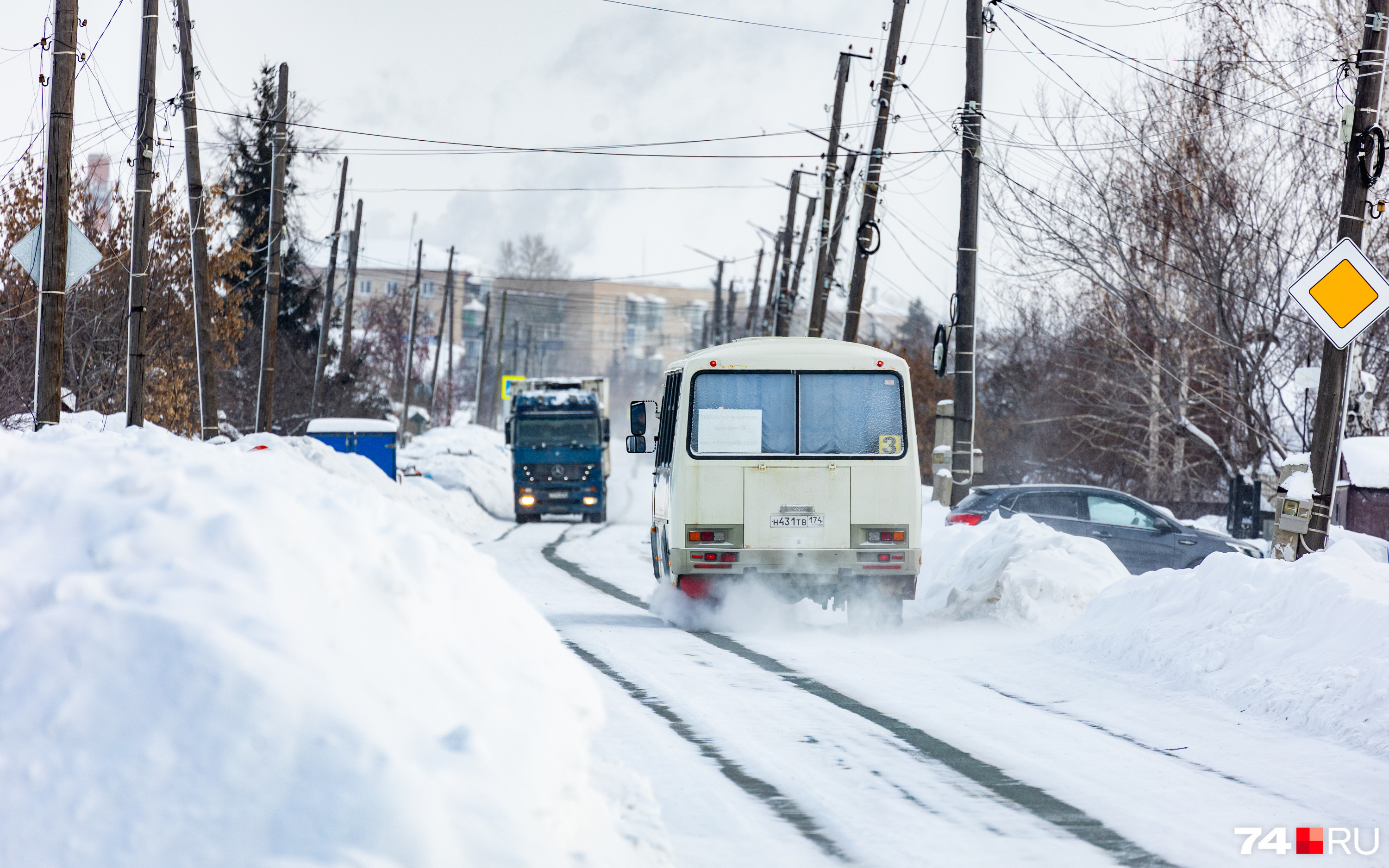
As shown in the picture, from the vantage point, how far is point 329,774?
3.69 meters

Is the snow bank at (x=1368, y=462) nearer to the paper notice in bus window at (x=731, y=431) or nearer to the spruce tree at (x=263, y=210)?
the paper notice in bus window at (x=731, y=431)

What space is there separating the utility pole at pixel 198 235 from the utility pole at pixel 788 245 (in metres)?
21.4

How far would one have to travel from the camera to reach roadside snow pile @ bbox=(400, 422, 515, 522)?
39.0 meters

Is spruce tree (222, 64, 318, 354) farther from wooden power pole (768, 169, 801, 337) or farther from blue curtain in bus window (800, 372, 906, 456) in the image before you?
blue curtain in bus window (800, 372, 906, 456)

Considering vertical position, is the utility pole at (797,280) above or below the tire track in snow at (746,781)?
above

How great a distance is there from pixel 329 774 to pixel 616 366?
473 feet

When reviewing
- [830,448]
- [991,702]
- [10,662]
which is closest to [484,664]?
[10,662]

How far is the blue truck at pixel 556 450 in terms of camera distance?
108 ft

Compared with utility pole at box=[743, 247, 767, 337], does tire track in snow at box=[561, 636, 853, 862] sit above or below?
below

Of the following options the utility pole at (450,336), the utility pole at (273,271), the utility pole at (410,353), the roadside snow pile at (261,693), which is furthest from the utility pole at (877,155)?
the utility pole at (450,336)

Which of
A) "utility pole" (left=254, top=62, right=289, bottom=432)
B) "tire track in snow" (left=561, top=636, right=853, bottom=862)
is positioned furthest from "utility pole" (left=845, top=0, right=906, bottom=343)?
"tire track in snow" (left=561, top=636, right=853, bottom=862)

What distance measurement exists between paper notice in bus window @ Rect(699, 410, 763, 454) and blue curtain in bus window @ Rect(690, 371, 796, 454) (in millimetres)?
15

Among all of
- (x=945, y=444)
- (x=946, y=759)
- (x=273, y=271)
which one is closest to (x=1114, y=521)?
(x=945, y=444)

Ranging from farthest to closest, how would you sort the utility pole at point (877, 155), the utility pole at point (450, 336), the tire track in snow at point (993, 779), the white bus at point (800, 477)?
the utility pole at point (450, 336) → the utility pole at point (877, 155) → the white bus at point (800, 477) → the tire track in snow at point (993, 779)
